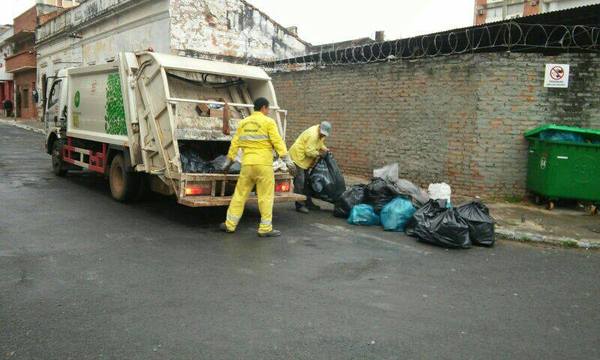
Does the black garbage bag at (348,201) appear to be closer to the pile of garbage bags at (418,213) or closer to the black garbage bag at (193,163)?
the pile of garbage bags at (418,213)

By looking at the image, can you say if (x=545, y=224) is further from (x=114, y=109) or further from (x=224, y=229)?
(x=114, y=109)

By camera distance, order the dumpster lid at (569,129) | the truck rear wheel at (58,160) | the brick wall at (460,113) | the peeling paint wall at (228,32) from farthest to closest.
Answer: the peeling paint wall at (228,32) < the truck rear wheel at (58,160) < the brick wall at (460,113) < the dumpster lid at (569,129)

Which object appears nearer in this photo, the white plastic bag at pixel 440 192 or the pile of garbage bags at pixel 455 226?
the pile of garbage bags at pixel 455 226

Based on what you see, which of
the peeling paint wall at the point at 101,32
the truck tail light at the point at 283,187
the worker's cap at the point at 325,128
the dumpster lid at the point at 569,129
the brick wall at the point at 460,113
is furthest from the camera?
the peeling paint wall at the point at 101,32

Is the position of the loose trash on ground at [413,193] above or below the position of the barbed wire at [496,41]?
A: below

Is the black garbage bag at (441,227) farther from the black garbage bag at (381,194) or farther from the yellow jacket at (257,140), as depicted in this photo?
the yellow jacket at (257,140)

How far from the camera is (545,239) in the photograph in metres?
6.53

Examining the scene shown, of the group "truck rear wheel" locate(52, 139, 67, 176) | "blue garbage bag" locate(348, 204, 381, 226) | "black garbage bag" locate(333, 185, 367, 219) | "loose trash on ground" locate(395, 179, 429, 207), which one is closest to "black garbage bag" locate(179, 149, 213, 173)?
"black garbage bag" locate(333, 185, 367, 219)

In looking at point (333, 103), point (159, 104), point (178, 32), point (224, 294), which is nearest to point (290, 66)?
point (333, 103)

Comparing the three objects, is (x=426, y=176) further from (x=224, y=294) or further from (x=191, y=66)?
(x=224, y=294)

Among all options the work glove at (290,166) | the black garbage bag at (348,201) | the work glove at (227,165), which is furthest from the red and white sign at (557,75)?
the work glove at (227,165)

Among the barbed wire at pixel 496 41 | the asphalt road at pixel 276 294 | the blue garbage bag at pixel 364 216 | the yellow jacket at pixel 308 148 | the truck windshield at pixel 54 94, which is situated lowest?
the asphalt road at pixel 276 294

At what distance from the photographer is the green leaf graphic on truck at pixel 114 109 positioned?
7785 millimetres

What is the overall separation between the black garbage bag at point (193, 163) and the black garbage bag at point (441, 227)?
114 inches
